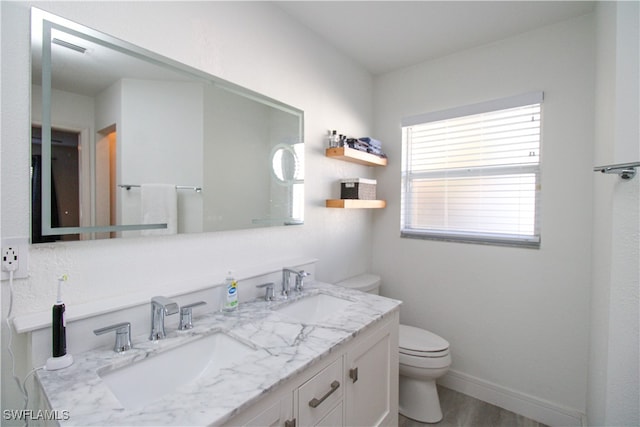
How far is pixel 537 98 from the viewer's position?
1.92 m

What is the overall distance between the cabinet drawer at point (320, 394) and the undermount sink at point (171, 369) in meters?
0.24

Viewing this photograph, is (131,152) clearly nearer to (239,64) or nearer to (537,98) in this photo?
(239,64)

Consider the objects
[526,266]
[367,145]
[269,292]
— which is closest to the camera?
[269,292]

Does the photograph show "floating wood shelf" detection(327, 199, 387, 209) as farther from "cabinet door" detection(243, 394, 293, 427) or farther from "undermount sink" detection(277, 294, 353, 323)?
"cabinet door" detection(243, 394, 293, 427)

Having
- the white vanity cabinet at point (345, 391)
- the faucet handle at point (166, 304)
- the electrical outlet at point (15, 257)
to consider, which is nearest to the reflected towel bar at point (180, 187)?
the electrical outlet at point (15, 257)

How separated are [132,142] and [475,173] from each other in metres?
2.15

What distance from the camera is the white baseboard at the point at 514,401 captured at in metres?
1.83

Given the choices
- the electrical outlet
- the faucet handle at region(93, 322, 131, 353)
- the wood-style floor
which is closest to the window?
the wood-style floor

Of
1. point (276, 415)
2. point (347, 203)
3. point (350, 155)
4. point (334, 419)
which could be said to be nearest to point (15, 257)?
point (276, 415)

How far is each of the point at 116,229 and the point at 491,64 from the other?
2481 mm

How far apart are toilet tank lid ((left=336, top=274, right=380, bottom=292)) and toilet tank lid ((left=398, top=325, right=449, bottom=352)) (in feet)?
1.30

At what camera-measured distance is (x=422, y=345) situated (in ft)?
6.31

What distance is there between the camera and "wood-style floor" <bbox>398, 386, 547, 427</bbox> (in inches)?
73.9

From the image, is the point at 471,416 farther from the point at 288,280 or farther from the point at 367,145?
the point at 367,145
